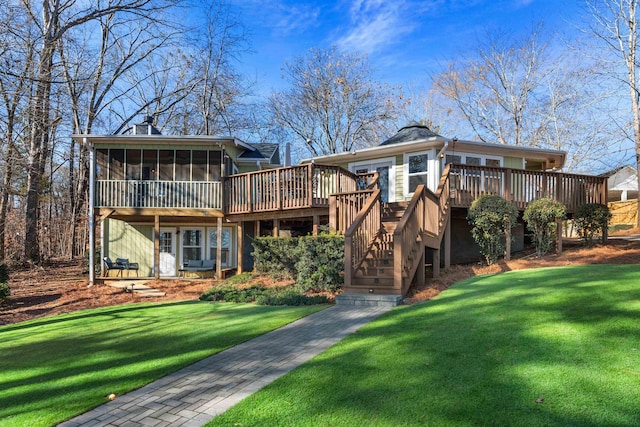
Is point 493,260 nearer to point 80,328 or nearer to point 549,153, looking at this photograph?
point 549,153

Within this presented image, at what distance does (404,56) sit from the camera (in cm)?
2950

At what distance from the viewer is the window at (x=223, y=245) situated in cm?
1789

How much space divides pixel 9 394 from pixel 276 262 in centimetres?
824

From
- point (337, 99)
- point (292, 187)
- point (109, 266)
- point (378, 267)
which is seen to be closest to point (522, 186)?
point (378, 267)

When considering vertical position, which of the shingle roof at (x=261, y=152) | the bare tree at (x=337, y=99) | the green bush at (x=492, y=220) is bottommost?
the green bush at (x=492, y=220)

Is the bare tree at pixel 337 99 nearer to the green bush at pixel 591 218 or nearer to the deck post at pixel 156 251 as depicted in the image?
the deck post at pixel 156 251

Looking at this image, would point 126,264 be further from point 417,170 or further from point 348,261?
point 417,170

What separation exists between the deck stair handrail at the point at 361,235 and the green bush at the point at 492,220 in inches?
113

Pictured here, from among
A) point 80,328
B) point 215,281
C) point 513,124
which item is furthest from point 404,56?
point 80,328

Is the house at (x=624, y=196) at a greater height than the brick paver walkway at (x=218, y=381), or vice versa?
the house at (x=624, y=196)

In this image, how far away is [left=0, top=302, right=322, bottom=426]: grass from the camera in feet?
13.8

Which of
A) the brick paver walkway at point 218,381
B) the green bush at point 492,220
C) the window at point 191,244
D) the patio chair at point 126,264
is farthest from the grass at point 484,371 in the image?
the patio chair at point 126,264

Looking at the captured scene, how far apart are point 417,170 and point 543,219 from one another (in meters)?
5.05

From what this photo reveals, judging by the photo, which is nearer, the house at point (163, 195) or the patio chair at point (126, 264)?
the house at point (163, 195)
